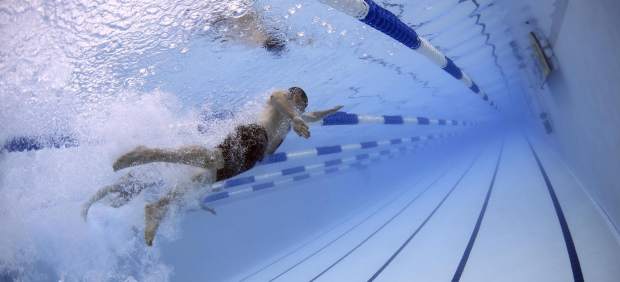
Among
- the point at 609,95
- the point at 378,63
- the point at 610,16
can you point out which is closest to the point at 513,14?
the point at 378,63

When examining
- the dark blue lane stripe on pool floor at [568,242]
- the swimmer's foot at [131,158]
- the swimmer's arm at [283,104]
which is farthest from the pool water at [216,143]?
the swimmer's arm at [283,104]

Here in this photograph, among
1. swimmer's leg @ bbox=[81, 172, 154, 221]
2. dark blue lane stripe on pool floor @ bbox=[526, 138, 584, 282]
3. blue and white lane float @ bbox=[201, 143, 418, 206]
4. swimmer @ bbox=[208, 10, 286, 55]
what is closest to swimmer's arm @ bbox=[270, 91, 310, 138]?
swimmer @ bbox=[208, 10, 286, 55]

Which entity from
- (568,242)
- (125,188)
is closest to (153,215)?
(125,188)

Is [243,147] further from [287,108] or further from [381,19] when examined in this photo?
[381,19]

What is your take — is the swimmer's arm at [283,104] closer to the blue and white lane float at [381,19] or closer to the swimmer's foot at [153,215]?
the blue and white lane float at [381,19]

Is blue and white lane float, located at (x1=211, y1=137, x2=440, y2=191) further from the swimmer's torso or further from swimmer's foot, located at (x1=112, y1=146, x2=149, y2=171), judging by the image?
swimmer's foot, located at (x1=112, y1=146, x2=149, y2=171)

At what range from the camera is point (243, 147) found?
3182 mm

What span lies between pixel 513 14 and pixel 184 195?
16.2ft

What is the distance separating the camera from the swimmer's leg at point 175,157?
9.37 ft

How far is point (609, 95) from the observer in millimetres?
2725

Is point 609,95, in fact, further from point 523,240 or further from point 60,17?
point 60,17

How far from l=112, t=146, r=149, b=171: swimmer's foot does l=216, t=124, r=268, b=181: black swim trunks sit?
0.59 metres

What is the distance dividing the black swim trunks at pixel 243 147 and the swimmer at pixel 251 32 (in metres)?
1.12

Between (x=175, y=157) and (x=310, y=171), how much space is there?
530 cm
